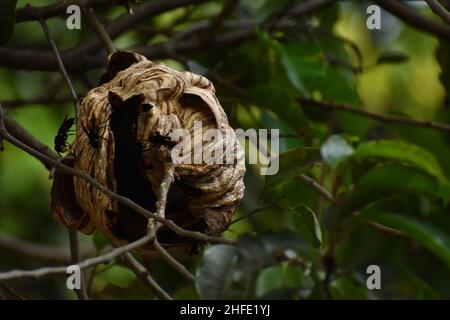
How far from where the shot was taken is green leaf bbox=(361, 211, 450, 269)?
196 cm

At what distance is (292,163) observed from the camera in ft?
5.77

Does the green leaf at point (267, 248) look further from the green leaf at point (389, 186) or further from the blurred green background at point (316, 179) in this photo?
the green leaf at point (389, 186)

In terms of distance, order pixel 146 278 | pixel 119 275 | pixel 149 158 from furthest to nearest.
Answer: pixel 119 275, pixel 146 278, pixel 149 158

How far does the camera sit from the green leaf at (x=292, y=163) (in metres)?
1.66

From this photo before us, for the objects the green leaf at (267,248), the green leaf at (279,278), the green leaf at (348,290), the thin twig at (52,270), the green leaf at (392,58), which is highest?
the green leaf at (392,58)

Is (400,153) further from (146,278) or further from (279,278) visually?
(146,278)

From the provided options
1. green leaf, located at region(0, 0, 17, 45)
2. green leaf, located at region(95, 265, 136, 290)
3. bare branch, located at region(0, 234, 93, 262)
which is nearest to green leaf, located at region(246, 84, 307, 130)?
green leaf, located at region(95, 265, 136, 290)

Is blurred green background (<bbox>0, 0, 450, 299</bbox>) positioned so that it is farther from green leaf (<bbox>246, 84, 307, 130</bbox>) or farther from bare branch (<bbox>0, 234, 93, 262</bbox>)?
bare branch (<bbox>0, 234, 93, 262</bbox>)

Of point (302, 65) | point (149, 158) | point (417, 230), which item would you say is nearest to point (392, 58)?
point (302, 65)

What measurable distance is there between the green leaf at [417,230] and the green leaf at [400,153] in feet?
0.34

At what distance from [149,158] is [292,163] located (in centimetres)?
46

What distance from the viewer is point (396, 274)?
2365 millimetres

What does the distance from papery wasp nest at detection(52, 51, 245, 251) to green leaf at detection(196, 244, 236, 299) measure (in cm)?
47

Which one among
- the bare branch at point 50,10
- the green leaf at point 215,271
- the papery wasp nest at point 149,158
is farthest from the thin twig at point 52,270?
the green leaf at point 215,271
